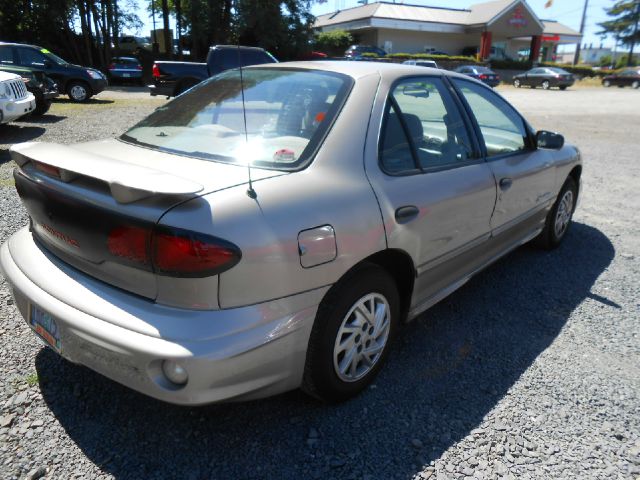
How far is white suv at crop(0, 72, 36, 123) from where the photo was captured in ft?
27.7

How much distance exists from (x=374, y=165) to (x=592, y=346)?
1929 mm

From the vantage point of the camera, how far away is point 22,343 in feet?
9.66

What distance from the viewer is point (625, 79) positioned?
3881 centimetres

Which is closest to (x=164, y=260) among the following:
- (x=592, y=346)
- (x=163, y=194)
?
(x=163, y=194)

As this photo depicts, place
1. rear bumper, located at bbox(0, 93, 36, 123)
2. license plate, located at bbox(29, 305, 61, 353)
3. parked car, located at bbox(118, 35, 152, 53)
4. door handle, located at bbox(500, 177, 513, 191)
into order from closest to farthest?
license plate, located at bbox(29, 305, 61, 353)
door handle, located at bbox(500, 177, 513, 191)
rear bumper, located at bbox(0, 93, 36, 123)
parked car, located at bbox(118, 35, 152, 53)

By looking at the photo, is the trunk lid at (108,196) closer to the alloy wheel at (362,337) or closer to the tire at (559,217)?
the alloy wheel at (362,337)

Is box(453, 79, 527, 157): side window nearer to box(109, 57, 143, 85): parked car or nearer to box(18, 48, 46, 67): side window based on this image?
box(18, 48, 46, 67): side window

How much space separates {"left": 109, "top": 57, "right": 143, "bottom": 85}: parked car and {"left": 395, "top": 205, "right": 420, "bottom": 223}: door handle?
80.6ft

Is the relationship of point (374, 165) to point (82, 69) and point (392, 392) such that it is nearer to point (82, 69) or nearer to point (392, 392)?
point (392, 392)

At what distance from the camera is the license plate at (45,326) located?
2.15 metres

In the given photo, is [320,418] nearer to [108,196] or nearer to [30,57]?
[108,196]

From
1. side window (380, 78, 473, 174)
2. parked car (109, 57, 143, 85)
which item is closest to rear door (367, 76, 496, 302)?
side window (380, 78, 473, 174)

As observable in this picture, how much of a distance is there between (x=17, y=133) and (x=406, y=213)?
9528 mm

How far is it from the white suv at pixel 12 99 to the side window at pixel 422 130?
794 centimetres
